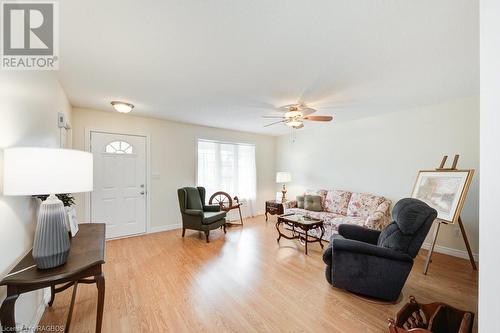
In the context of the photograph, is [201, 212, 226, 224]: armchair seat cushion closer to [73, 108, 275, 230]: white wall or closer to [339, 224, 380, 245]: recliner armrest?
[73, 108, 275, 230]: white wall

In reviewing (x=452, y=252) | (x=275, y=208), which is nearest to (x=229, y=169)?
(x=275, y=208)

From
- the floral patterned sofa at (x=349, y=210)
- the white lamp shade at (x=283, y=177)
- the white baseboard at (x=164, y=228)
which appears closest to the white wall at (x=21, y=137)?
the white baseboard at (x=164, y=228)

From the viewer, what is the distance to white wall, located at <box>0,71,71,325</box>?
48.3 inches

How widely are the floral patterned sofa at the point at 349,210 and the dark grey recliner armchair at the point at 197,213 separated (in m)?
1.69

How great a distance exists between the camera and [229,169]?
17.9ft

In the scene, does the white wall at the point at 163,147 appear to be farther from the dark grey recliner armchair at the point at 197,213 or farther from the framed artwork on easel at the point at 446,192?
the framed artwork on easel at the point at 446,192

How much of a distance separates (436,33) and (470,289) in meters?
2.67

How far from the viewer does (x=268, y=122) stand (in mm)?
4574

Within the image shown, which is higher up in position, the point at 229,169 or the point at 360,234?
the point at 229,169

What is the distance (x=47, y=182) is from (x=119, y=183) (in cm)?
300

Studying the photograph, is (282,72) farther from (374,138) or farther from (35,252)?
A: (374,138)

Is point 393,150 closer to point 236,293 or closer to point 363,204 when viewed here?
point 363,204

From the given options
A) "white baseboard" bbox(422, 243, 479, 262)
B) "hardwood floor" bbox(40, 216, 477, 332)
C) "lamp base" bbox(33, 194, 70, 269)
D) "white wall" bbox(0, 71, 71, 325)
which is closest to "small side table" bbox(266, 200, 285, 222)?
"hardwood floor" bbox(40, 216, 477, 332)

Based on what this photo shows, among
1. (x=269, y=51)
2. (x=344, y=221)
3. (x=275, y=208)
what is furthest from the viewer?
(x=275, y=208)
